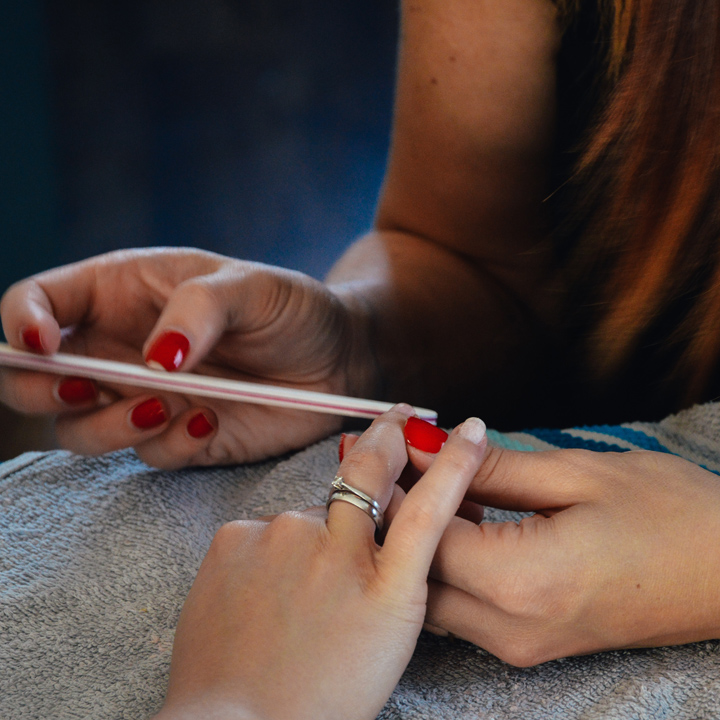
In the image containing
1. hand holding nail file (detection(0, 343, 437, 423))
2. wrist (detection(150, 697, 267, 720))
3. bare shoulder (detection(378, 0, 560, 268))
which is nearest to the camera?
wrist (detection(150, 697, 267, 720))

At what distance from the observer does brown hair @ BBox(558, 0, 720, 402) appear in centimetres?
39

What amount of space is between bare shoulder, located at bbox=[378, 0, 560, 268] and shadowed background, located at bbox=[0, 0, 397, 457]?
1.2 inches

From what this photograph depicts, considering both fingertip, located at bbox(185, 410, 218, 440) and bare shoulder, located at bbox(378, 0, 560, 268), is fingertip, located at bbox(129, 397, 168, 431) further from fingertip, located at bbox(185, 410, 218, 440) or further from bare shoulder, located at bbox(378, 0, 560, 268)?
bare shoulder, located at bbox(378, 0, 560, 268)

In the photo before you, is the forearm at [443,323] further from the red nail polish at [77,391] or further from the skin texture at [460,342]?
the red nail polish at [77,391]

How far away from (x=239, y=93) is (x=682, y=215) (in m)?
0.40

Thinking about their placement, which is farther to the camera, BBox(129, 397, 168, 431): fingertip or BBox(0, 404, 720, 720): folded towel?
BBox(129, 397, 168, 431): fingertip

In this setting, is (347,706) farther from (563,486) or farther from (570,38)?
(570,38)

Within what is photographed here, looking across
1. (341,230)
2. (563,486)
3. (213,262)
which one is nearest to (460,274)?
(341,230)

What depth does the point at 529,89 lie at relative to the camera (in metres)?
0.53

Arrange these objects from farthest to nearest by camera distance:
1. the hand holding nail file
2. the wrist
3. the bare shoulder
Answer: the bare shoulder, the hand holding nail file, the wrist

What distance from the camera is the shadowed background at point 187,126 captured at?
0.53 m

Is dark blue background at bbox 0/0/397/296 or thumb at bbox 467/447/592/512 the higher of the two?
dark blue background at bbox 0/0/397/296

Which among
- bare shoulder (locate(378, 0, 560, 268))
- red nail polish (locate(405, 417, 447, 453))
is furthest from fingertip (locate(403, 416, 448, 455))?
bare shoulder (locate(378, 0, 560, 268))

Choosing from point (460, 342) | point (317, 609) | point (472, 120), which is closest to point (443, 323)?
point (460, 342)
